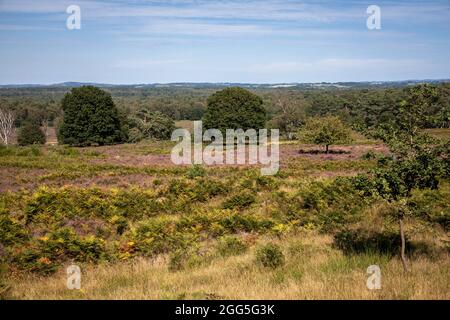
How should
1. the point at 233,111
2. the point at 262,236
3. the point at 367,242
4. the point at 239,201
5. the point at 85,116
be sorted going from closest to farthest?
the point at 367,242 → the point at 262,236 → the point at 239,201 → the point at 233,111 → the point at 85,116

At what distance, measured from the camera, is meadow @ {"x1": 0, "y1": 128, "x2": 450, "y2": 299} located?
7.14 metres

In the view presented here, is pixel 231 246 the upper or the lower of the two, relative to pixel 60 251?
lower

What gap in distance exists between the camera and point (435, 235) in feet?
35.9

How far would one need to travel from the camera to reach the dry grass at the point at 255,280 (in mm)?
6555

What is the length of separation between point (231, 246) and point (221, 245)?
26 cm

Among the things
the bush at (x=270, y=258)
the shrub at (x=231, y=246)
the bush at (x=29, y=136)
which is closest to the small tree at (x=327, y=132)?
the shrub at (x=231, y=246)

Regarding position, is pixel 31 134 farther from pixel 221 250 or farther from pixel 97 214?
pixel 221 250

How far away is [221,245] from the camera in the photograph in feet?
35.2

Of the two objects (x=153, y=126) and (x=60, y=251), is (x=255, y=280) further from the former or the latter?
(x=153, y=126)

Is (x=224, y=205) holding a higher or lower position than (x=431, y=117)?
lower

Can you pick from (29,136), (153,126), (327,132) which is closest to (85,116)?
(153,126)

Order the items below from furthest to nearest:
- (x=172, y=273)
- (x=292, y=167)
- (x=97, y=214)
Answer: (x=292, y=167) → (x=97, y=214) → (x=172, y=273)
